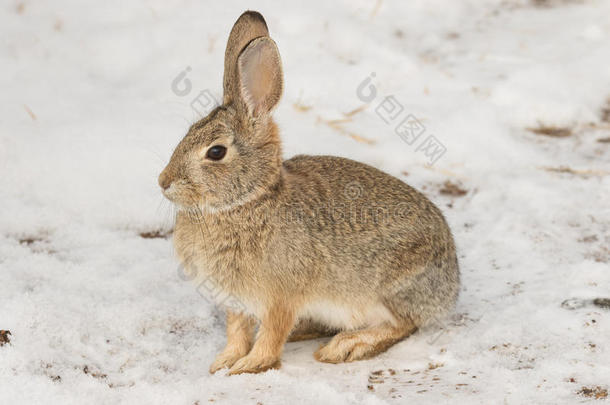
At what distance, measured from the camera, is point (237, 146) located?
3.60 m

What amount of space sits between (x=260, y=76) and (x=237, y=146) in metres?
0.37

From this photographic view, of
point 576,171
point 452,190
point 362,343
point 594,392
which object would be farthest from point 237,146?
point 576,171

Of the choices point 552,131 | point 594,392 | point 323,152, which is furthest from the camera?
point 552,131

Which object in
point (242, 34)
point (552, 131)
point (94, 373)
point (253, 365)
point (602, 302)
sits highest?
point (242, 34)

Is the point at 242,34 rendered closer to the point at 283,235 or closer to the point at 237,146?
the point at 237,146

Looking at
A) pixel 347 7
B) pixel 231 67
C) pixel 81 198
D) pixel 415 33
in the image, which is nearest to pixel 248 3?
pixel 347 7

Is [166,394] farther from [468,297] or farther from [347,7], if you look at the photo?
[347,7]

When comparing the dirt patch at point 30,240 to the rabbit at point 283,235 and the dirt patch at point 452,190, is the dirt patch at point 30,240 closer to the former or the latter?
the rabbit at point 283,235

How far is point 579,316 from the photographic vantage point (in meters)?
3.90

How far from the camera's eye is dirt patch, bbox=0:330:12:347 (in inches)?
137

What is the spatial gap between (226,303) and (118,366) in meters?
0.61

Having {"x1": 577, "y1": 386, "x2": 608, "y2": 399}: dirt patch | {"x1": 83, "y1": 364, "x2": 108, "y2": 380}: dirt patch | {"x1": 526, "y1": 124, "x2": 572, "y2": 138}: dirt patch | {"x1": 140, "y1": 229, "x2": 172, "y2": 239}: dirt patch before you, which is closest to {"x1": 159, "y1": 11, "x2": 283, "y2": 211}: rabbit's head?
{"x1": 83, "y1": 364, "x2": 108, "y2": 380}: dirt patch

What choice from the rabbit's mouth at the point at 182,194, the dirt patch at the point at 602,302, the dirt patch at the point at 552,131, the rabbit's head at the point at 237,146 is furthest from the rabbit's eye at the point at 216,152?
the dirt patch at the point at 552,131

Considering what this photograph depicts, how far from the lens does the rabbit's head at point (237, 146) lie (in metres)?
Answer: 3.50
